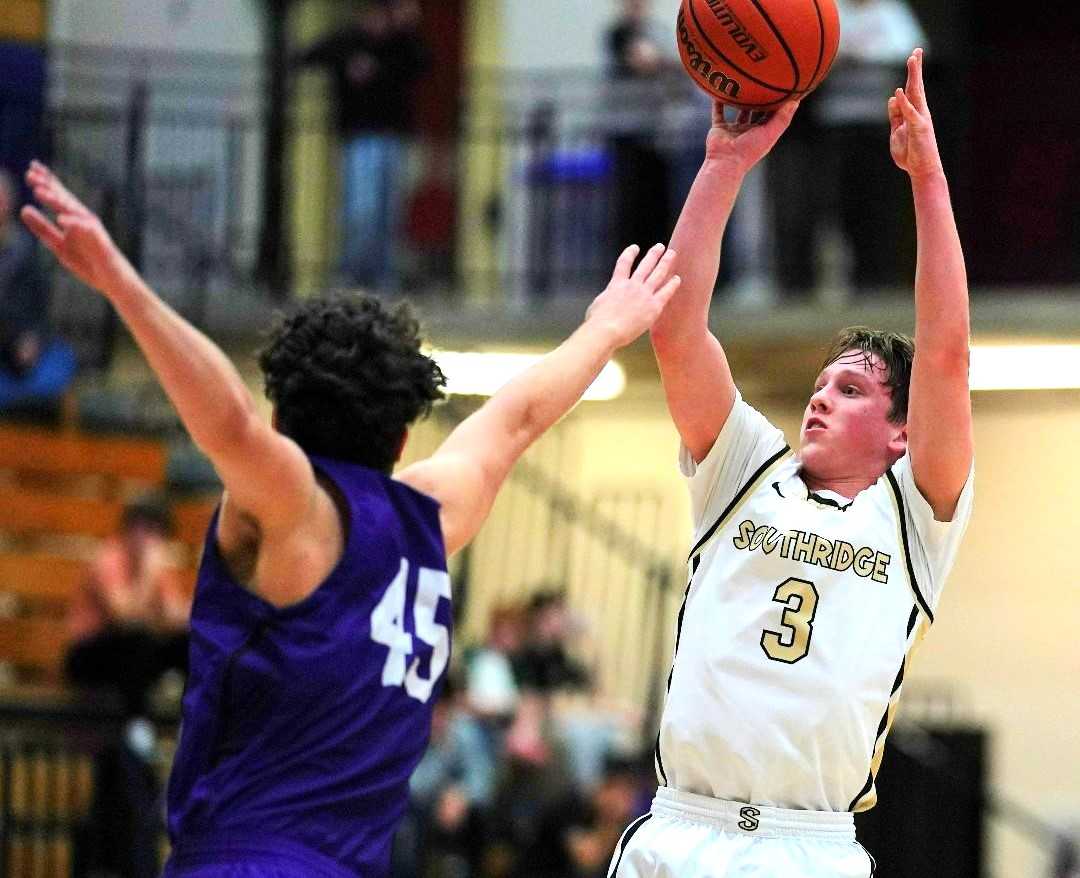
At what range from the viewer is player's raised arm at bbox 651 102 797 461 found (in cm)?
460

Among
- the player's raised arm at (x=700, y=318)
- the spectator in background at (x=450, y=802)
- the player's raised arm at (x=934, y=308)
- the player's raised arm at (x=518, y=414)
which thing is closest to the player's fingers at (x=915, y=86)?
the player's raised arm at (x=934, y=308)

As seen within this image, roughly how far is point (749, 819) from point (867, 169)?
990 centimetres

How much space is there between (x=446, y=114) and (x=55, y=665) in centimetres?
688

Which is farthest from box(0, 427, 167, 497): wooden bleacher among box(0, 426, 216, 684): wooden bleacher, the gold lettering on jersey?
the gold lettering on jersey

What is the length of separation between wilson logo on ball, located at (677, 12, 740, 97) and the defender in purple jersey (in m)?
1.22

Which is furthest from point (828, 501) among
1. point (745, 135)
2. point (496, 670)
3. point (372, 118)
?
point (372, 118)

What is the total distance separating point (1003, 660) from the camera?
47.5 feet

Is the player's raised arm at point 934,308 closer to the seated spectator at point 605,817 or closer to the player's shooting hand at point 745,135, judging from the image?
the player's shooting hand at point 745,135

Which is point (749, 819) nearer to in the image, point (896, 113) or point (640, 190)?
point (896, 113)

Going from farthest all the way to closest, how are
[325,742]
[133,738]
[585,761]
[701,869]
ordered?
1. [585,761]
2. [133,738]
3. [701,869]
4. [325,742]

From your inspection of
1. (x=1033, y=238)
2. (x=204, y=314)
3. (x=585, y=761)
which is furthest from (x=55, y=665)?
(x=1033, y=238)

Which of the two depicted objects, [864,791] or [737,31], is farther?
[737,31]

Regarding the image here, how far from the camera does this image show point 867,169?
13727 millimetres

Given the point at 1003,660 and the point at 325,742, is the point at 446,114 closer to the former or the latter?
the point at 1003,660
